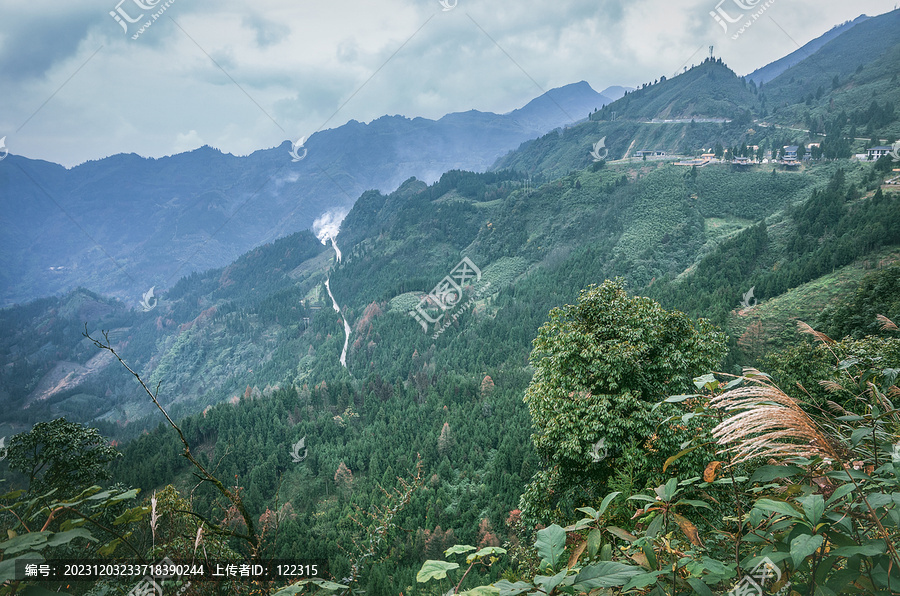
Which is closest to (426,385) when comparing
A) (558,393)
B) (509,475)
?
(509,475)

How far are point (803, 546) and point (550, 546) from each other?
906 millimetres

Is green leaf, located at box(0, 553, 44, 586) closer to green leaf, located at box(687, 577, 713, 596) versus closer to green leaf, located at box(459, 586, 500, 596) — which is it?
green leaf, located at box(459, 586, 500, 596)

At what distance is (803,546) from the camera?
53.9 inches

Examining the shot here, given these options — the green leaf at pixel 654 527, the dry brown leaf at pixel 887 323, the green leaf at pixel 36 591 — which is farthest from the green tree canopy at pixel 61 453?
the dry brown leaf at pixel 887 323

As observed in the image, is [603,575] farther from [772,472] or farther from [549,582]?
[772,472]

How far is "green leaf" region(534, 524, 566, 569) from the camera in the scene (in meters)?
1.77

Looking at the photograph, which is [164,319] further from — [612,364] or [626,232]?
[612,364]

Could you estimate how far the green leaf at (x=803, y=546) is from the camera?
51.1 inches

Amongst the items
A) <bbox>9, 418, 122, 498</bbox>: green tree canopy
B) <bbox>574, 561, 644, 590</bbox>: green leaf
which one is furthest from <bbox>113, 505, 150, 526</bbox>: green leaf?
<bbox>9, 418, 122, 498</bbox>: green tree canopy

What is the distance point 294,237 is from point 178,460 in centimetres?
13549

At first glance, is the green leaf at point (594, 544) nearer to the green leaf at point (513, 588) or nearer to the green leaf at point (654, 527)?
the green leaf at point (654, 527)

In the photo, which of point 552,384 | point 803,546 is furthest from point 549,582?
point 552,384

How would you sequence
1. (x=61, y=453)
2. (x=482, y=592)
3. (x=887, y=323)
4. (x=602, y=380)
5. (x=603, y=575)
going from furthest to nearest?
(x=61, y=453), (x=602, y=380), (x=887, y=323), (x=482, y=592), (x=603, y=575)

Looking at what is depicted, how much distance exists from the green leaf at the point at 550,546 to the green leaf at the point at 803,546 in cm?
79
